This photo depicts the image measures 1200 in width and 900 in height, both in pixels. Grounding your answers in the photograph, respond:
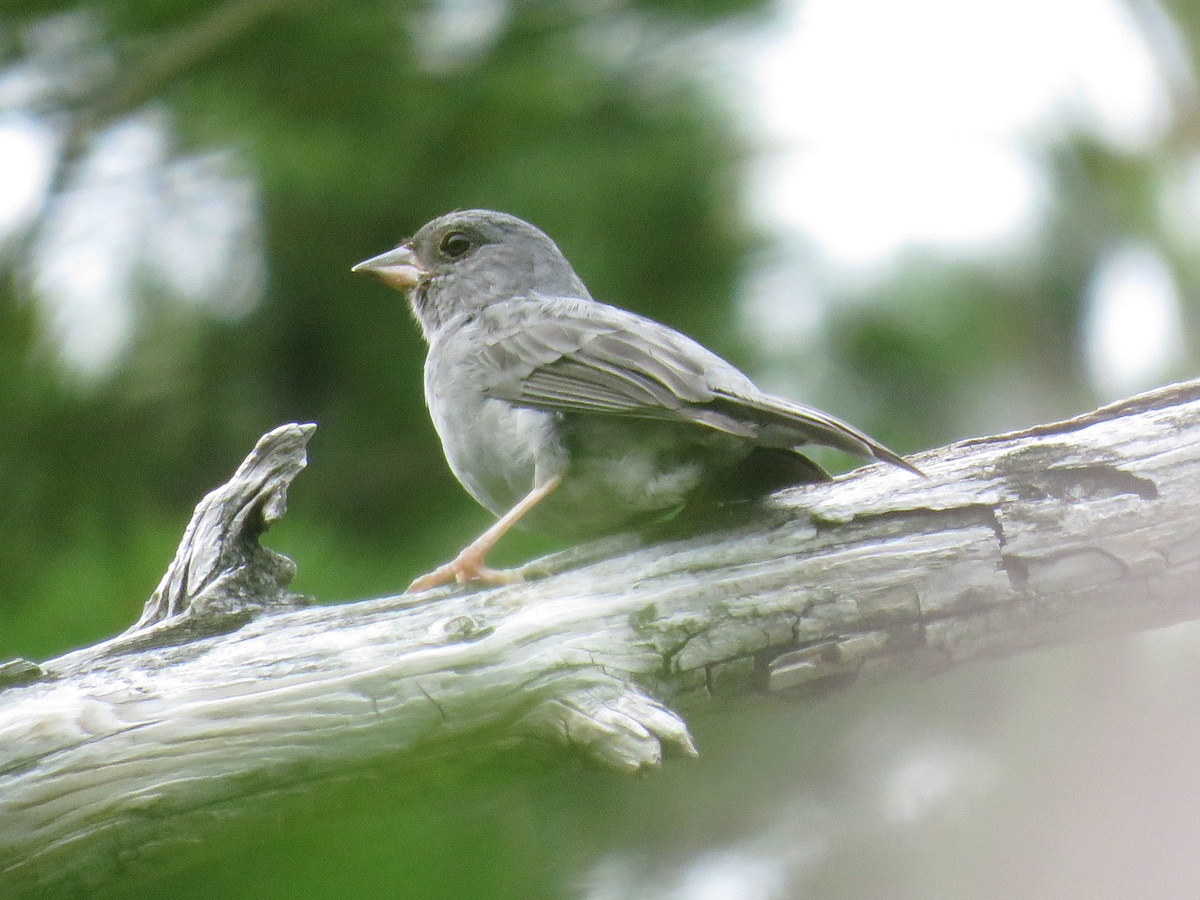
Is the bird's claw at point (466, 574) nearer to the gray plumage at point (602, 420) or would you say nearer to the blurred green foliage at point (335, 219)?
the blurred green foliage at point (335, 219)

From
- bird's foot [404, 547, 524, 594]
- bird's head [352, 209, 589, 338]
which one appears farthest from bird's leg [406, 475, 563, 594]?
bird's head [352, 209, 589, 338]

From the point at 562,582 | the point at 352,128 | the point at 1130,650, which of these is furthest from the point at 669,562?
the point at 352,128

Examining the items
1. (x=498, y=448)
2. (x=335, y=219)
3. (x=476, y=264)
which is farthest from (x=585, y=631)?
(x=335, y=219)

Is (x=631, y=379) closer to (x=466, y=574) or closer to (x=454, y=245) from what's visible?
(x=466, y=574)

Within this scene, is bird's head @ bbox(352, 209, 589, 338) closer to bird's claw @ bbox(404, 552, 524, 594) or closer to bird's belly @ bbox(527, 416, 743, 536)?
bird's belly @ bbox(527, 416, 743, 536)

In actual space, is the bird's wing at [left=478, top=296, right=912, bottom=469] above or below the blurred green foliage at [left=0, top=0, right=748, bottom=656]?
below

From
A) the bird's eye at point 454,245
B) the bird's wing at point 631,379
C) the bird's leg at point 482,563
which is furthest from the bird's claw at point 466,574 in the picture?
the bird's eye at point 454,245
